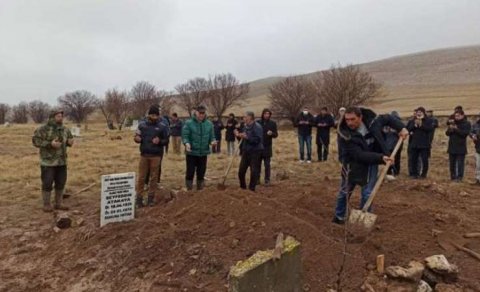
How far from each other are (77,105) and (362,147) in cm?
6928

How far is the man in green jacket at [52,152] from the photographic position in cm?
830

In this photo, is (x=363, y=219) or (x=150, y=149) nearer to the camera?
(x=363, y=219)

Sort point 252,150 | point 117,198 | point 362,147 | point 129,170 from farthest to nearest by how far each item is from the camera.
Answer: point 129,170, point 252,150, point 117,198, point 362,147

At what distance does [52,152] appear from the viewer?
8414 millimetres

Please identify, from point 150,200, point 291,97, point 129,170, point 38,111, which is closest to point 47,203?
point 150,200

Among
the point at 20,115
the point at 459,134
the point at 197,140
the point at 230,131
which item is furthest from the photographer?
the point at 20,115

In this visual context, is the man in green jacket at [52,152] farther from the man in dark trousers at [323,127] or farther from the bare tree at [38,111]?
the bare tree at [38,111]

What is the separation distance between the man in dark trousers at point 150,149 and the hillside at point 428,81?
42.9 metres

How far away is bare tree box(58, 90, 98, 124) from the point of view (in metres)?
69.9

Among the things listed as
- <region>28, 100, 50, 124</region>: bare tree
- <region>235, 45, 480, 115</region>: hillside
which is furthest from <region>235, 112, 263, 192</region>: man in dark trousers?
<region>28, 100, 50, 124</region>: bare tree

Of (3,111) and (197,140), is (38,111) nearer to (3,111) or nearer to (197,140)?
(3,111)

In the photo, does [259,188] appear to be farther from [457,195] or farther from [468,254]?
[468,254]

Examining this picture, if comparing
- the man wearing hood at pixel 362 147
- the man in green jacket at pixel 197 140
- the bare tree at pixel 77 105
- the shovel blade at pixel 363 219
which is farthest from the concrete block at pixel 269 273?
the bare tree at pixel 77 105

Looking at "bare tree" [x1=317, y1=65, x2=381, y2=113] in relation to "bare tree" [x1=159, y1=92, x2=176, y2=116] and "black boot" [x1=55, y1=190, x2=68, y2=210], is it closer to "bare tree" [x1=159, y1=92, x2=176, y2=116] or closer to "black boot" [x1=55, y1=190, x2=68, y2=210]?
"bare tree" [x1=159, y1=92, x2=176, y2=116]
